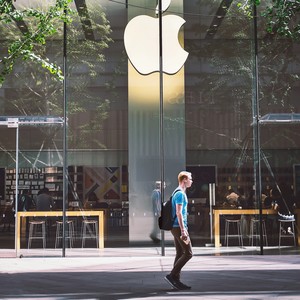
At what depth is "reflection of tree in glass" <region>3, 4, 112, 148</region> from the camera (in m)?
17.4

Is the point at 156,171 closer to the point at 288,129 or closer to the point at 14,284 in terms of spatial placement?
the point at 288,129

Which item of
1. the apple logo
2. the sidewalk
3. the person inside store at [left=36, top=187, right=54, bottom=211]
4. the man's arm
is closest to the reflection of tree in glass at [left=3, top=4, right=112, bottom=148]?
the apple logo

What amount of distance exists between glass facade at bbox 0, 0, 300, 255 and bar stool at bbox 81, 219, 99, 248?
0.11 feet

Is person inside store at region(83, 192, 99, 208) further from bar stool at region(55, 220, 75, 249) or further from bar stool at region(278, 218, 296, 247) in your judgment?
bar stool at region(278, 218, 296, 247)

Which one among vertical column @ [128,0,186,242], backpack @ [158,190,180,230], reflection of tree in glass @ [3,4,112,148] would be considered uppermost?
reflection of tree in glass @ [3,4,112,148]

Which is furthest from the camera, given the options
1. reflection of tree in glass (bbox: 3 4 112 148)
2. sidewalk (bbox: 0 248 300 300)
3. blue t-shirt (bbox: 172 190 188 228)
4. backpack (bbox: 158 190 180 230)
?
reflection of tree in glass (bbox: 3 4 112 148)

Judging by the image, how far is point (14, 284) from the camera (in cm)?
1128

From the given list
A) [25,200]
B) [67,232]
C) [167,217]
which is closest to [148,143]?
[67,232]

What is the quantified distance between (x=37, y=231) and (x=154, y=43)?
5761mm

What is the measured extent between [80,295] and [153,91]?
841cm

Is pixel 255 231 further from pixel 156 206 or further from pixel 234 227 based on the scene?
pixel 156 206

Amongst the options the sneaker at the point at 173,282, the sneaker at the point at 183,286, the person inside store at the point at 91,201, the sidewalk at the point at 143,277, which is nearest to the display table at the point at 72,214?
the person inside store at the point at 91,201

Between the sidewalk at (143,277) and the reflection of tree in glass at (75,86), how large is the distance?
3.52 m

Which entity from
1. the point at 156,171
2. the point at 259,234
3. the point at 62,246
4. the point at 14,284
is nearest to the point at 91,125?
the point at 156,171
